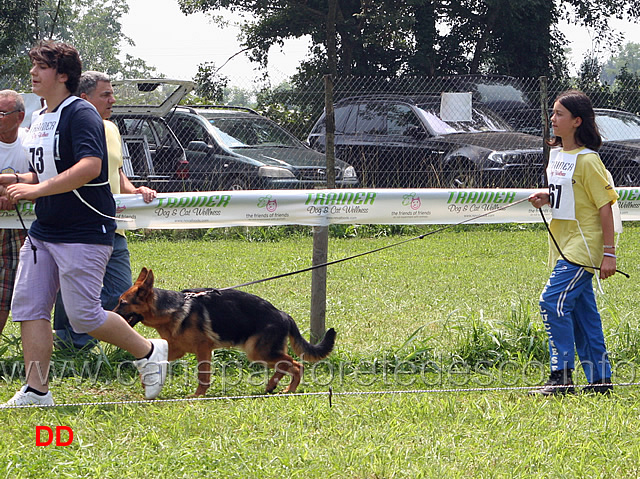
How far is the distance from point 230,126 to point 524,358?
26.1ft

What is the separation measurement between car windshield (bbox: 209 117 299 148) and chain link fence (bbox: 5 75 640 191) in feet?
0.05

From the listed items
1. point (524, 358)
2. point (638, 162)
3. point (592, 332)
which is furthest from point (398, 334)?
point (638, 162)

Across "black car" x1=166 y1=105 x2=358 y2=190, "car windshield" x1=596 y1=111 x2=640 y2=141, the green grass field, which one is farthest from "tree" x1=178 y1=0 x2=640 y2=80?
the green grass field

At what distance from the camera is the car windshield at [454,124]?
12516mm

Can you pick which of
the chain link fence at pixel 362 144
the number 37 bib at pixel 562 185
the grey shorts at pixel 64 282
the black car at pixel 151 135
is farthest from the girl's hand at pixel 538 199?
the chain link fence at pixel 362 144

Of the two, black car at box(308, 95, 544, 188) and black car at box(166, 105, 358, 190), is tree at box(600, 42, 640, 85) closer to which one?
black car at box(308, 95, 544, 188)

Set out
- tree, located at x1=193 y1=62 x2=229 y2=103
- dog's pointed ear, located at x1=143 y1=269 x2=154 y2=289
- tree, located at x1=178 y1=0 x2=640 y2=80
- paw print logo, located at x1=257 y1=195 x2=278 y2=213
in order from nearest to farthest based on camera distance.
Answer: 1. dog's pointed ear, located at x1=143 y1=269 x2=154 y2=289
2. paw print logo, located at x1=257 y1=195 x2=278 y2=213
3. tree, located at x1=193 y1=62 x2=229 y2=103
4. tree, located at x1=178 y1=0 x2=640 y2=80

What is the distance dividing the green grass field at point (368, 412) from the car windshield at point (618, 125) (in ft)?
21.0

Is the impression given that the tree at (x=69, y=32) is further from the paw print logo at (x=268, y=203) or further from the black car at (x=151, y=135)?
the paw print logo at (x=268, y=203)

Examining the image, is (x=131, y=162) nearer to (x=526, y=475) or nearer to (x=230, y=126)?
(x=230, y=126)

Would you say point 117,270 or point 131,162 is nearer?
point 117,270

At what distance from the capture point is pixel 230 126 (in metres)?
12.3

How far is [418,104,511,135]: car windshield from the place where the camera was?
12.5m

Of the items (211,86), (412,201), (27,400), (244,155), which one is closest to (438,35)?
(211,86)
